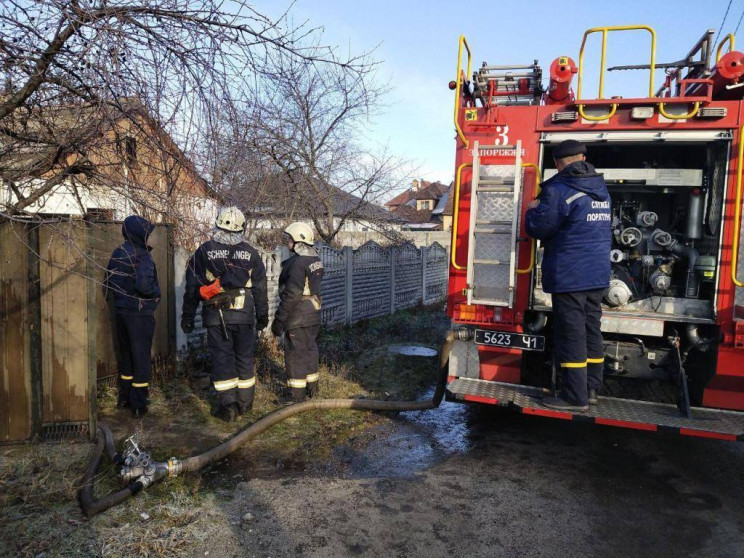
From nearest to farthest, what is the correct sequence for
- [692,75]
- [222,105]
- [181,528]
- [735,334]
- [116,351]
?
[222,105] < [181,528] < [735,334] < [692,75] < [116,351]

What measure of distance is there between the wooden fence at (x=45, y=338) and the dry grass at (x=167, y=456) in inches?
8.2

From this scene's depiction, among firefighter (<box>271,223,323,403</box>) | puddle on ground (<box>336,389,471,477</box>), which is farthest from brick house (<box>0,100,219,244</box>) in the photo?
puddle on ground (<box>336,389,471,477</box>)

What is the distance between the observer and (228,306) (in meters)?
5.02

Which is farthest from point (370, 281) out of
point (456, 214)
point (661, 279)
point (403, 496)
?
point (403, 496)

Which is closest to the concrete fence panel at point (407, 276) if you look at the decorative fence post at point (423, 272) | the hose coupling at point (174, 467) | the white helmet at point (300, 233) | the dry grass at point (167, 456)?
the decorative fence post at point (423, 272)

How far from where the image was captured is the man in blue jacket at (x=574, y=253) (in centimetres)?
407

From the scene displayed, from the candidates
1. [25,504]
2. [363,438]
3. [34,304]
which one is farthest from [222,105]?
[363,438]

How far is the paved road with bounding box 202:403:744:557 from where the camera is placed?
10.2ft

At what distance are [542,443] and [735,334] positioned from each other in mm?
1813

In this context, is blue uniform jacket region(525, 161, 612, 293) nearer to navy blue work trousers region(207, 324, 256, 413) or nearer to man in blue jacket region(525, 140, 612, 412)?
man in blue jacket region(525, 140, 612, 412)

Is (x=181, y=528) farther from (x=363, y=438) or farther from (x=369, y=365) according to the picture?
(x=369, y=365)

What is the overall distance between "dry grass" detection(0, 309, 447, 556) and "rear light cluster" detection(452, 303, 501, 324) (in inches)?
55.1

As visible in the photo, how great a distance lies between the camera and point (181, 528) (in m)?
3.13

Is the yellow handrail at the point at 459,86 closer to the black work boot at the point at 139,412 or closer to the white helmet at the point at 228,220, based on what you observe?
the white helmet at the point at 228,220
